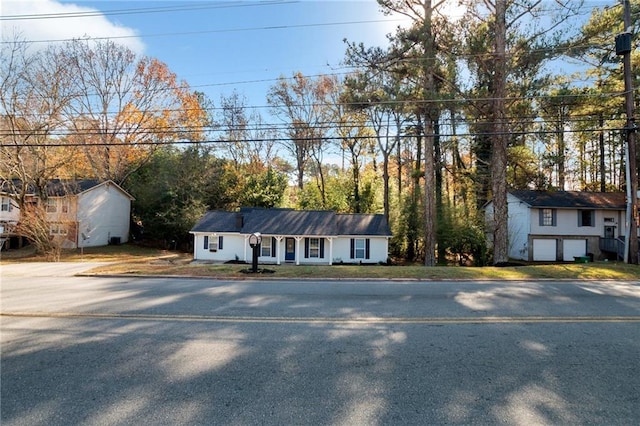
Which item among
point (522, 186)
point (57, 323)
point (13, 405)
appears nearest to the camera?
point (13, 405)

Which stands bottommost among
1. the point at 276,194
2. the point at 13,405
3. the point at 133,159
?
the point at 13,405

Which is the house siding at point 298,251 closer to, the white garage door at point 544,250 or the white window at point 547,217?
the white garage door at point 544,250

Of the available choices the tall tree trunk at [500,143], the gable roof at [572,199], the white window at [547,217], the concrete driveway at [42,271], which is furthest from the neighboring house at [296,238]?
the white window at [547,217]

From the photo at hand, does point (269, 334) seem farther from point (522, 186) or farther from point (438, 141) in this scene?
point (522, 186)

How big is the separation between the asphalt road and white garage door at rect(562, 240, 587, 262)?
23076 mm

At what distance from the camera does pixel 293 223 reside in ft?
79.6

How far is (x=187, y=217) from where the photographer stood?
29609 millimetres

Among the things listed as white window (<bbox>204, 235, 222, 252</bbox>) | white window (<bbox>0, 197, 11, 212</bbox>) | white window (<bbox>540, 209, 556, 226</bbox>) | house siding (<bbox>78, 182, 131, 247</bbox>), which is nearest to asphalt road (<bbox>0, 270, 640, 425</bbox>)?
white window (<bbox>204, 235, 222, 252</bbox>)

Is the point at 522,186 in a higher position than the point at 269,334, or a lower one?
higher

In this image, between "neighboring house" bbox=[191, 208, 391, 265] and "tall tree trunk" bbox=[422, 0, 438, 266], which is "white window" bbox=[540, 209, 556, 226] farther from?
"tall tree trunk" bbox=[422, 0, 438, 266]

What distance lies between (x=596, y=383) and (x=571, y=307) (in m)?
3.76

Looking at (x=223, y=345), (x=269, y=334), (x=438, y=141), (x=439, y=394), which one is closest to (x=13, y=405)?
(x=223, y=345)

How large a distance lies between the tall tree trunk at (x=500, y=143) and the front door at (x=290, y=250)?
12.6 m

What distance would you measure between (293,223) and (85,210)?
18.7 meters
